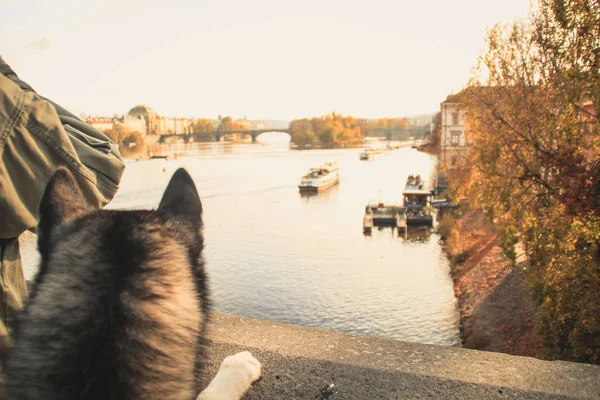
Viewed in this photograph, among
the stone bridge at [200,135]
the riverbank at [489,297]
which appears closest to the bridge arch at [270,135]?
the stone bridge at [200,135]

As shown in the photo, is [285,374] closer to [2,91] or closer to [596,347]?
[2,91]

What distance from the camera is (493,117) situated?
1452cm

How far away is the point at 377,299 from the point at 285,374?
51.7 feet

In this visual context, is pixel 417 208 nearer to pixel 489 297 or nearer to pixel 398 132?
pixel 489 297

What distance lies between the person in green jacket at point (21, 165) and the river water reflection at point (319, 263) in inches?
204

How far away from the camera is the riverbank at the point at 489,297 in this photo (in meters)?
13.4

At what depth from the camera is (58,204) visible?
3.59 feet

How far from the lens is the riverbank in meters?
13.4

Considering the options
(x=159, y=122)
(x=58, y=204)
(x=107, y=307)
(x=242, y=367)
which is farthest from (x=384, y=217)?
(x=159, y=122)

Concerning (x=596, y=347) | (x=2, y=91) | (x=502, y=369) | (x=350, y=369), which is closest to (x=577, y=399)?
(x=502, y=369)

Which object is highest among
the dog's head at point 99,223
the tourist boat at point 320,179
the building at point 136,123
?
the building at point 136,123

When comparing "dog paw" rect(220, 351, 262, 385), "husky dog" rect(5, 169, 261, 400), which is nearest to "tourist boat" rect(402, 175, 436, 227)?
"dog paw" rect(220, 351, 262, 385)

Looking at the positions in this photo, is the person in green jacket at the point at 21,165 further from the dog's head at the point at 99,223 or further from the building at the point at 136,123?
the building at the point at 136,123

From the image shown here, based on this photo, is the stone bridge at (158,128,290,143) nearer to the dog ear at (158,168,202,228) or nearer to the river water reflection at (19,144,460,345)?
the river water reflection at (19,144,460,345)
